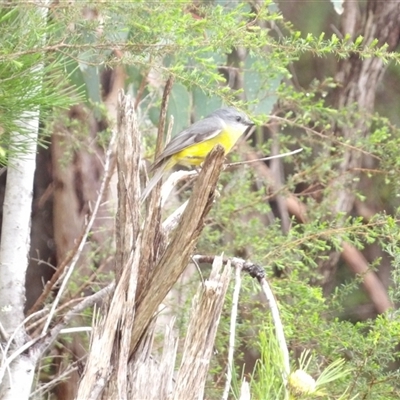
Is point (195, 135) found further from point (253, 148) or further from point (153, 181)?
point (253, 148)

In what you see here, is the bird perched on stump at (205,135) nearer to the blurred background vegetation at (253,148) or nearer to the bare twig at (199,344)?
the blurred background vegetation at (253,148)

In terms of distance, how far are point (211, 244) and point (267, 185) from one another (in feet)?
0.91

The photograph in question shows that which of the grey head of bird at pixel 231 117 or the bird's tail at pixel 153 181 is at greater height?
the grey head of bird at pixel 231 117

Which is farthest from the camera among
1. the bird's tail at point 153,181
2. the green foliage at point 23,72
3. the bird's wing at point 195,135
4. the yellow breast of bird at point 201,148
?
the yellow breast of bird at point 201,148

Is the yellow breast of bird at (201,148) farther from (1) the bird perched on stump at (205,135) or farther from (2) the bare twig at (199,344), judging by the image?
(2) the bare twig at (199,344)

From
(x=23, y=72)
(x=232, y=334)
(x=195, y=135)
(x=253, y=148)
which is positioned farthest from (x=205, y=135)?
(x=232, y=334)

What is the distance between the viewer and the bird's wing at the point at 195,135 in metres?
1.46

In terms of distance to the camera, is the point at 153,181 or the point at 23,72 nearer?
the point at 23,72

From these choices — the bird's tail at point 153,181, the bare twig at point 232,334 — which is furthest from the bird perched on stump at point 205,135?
the bare twig at point 232,334

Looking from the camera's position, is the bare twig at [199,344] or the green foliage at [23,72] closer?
the bare twig at [199,344]

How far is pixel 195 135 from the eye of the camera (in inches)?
60.9

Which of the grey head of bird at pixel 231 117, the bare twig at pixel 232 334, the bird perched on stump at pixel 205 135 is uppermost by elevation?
the grey head of bird at pixel 231 117

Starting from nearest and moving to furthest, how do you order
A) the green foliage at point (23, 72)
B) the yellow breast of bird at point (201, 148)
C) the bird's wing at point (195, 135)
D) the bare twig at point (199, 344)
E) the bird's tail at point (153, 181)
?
the bare twig at point (199, 344)
the green foliage at point (23, 72)
the bird's tail at point (153, 181)
the bird's wing at point (195, 135)
the yellow breast of bird at point (201, 148)

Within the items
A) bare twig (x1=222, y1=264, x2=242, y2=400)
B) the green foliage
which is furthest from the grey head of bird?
bare twig (x1=222, y1=264, x2=242, y2=400)
